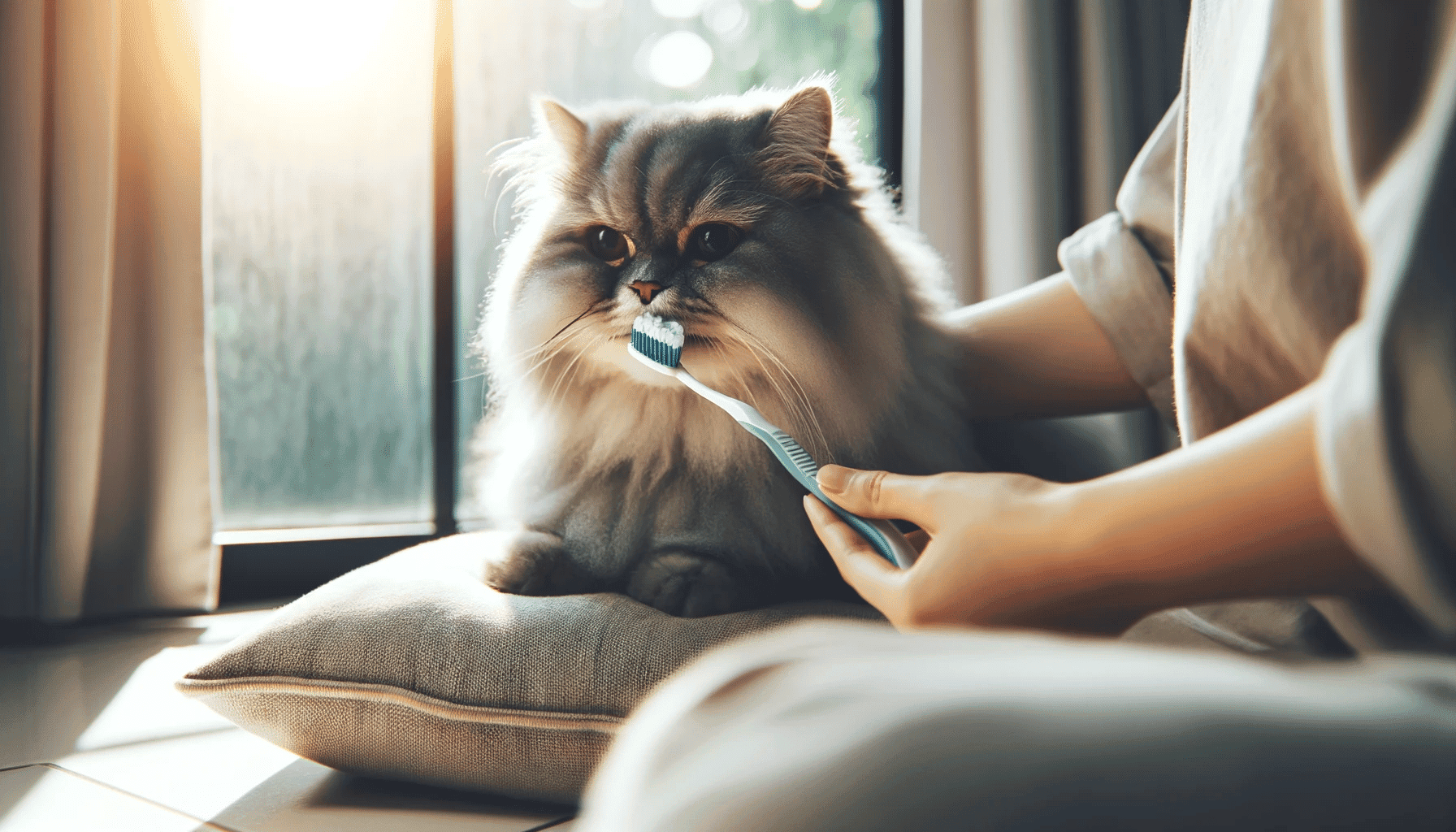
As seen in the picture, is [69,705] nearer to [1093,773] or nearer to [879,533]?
[879,533]

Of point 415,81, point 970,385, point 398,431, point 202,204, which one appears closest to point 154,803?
point 970,385

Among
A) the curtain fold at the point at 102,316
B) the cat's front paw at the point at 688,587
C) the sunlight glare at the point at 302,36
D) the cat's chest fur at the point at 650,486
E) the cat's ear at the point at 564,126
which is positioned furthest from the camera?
the sunlight glare at the point at 302,36

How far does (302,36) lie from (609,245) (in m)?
1.68

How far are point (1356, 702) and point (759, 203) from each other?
86cm

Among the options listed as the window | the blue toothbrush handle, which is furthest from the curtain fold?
the blue toothbrush handle

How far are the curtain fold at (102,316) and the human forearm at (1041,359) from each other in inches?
63.5

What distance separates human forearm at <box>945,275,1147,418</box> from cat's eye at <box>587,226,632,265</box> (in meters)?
0.50

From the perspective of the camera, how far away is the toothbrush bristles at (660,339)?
96 cm

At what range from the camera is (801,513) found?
3.38 feet

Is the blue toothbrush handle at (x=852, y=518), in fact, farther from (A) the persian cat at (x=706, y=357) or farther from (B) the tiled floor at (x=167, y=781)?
(B) the tiled floor at (x=167, y=781)

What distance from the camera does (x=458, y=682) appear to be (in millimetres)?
821

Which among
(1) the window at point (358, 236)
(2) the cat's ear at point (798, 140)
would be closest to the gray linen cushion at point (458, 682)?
(2) the cat's ear at point (798, 140)

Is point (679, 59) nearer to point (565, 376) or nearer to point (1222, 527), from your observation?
point (565, 376)

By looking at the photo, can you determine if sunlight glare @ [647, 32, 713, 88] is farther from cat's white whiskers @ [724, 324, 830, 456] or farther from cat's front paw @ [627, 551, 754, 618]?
cat's front paw @ [627, 551, 754, 618]
